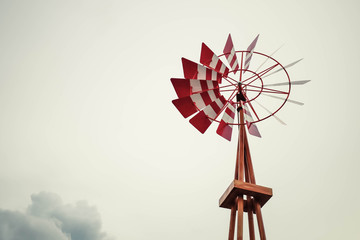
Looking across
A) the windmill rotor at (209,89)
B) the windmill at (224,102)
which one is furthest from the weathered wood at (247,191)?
the windmill rotor at (209,89)

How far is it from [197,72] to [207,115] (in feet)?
2.15

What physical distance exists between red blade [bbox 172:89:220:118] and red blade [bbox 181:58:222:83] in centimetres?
24

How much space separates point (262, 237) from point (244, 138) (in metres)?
1.36

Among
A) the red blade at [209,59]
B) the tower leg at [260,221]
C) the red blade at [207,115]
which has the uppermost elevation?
the red blade at [209,59]

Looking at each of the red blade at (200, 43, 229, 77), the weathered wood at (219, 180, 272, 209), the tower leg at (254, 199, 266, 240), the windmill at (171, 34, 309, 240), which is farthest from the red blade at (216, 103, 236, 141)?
the tower leg at (254, 199, 266, 240)

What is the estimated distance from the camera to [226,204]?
3.77 metres

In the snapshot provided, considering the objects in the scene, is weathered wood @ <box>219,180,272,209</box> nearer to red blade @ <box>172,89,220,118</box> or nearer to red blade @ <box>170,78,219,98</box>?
red blade @ <box>172,89,220,118</box>

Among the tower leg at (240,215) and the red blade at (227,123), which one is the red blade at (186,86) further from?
the tower leg at (240,215)

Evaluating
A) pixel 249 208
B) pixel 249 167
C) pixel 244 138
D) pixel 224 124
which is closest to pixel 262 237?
pixel 249 208

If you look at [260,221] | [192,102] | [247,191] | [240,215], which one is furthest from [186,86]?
[260,221]

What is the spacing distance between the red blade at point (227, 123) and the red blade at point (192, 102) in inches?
15.0

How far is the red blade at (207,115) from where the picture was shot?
436 cm

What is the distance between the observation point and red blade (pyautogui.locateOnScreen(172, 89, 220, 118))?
14.0ft

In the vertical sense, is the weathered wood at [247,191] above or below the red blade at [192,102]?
below
